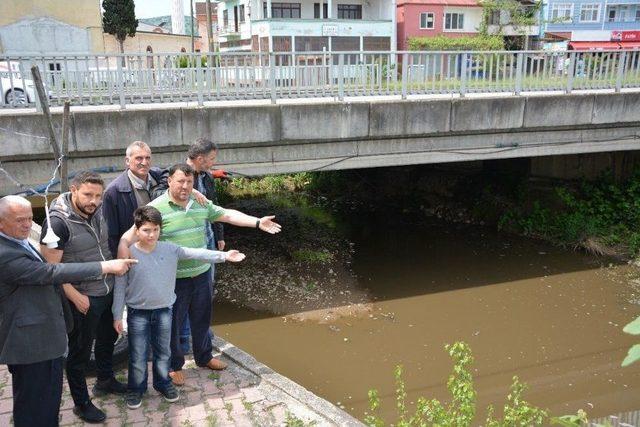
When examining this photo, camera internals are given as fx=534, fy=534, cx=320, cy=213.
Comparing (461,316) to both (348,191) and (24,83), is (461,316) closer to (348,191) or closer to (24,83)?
(24,83)

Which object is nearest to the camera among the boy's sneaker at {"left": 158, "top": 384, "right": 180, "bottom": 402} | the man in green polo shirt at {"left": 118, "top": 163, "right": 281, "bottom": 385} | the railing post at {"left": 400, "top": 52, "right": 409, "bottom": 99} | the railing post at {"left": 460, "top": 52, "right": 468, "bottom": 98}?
the man in green polo shirt at {"left": 118, "top": 163, "right": 281, "bottom": 385}

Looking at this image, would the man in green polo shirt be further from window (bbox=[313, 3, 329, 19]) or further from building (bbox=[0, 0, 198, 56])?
window (bbox=[313, 3, 329, 19])

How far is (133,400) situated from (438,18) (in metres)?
35.6

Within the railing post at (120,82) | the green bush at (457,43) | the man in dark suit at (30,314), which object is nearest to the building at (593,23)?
the green bush at (457,43)

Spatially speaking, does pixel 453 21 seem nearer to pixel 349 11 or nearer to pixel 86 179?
pixel 349 11

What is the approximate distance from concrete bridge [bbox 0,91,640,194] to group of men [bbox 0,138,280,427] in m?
3.01

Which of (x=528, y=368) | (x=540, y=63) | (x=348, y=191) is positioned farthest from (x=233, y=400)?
(x=348, y=191)

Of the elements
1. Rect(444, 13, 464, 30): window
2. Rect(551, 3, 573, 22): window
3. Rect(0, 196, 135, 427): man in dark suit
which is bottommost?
Rect(0, 196, 135, 427): man in dark suit

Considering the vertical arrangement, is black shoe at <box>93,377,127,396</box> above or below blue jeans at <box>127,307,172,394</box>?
below

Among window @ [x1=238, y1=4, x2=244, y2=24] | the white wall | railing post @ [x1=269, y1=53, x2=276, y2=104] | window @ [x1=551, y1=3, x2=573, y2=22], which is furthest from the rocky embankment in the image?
window @ [x1=551, y1=3, x2=573, y2=22]

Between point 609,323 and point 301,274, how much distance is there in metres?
5.24

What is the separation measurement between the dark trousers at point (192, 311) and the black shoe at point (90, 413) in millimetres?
690

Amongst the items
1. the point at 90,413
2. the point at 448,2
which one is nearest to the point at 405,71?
the point at 90,413

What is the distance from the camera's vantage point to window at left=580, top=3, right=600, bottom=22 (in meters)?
36.0
